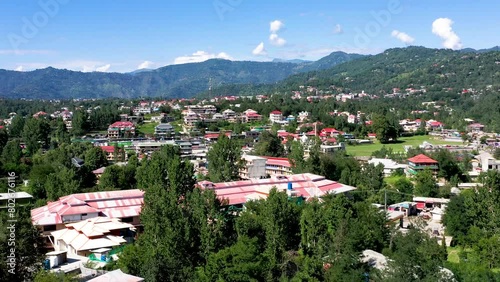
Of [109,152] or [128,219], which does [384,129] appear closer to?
[109,152]

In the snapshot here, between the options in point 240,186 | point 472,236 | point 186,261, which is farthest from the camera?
point 240,186

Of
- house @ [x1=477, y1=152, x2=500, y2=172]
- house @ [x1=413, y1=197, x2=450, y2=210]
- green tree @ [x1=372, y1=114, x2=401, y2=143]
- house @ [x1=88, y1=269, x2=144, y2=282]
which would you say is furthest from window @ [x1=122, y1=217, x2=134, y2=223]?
green tree @ [x1=372, y1=114, x2=401, y2=143]

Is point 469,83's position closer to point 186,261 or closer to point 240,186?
point 240,186

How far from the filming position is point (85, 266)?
12.5 metres

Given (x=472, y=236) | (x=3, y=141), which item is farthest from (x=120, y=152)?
(x=472, y=236)

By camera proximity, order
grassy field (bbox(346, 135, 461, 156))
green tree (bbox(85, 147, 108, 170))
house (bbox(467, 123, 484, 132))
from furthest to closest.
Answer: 1. house (bbox(467, 123, 484, 132))
2. grassy field (bbox(346, 135, 461, 156))
3. green tree (bbox(85, 147, 108, 170))

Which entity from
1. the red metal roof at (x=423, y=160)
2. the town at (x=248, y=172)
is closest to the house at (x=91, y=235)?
the town at (x=248, y=172)

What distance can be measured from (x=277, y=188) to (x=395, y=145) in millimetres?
27774

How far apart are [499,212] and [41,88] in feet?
609

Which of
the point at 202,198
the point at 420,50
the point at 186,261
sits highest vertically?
the point at 420,50

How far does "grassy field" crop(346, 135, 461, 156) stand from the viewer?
3972 centimetres

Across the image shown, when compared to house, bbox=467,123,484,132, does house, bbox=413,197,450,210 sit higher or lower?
lower

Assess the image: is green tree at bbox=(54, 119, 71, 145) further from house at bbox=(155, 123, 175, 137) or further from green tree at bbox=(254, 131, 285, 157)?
green tree at bbox=(254, 131, 285, 157)

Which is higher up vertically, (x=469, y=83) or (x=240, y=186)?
(x=469, y=83)
